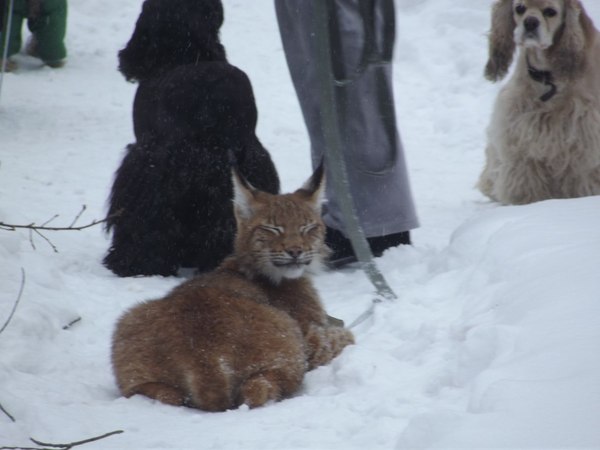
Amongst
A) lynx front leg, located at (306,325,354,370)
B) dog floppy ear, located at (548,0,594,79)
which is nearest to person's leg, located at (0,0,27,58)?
dog floppy ear, located at (548,0,594,79)

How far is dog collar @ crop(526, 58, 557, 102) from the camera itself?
6.41m

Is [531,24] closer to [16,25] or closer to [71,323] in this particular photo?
[71,323]

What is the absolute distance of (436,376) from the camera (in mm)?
3211

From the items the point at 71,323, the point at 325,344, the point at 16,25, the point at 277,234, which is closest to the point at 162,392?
the point at 325,344

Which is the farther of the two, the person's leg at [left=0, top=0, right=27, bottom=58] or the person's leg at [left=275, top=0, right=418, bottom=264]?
the person's leg at [left=0, top=0, right=27, bottom=58]

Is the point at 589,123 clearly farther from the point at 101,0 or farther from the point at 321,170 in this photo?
the point at 101,0

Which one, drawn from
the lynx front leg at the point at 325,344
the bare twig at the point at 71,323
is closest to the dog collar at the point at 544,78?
the lynx front leg at the point at 325,344

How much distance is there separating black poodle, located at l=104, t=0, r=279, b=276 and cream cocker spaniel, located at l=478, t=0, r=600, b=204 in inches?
75.9

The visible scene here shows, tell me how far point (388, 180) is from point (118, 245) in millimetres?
1698

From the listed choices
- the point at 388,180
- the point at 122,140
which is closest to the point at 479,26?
the point at 122,140

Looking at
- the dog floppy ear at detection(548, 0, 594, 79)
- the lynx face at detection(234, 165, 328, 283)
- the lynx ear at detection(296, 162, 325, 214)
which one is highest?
the dog floppy ear at detection(548, 0, 594, 79)

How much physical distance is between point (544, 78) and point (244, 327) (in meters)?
3.70

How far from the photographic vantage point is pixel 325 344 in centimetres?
395

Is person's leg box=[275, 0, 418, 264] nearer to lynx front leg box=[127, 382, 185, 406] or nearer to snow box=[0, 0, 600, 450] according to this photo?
snow box=[0, 0, 600, 450]
